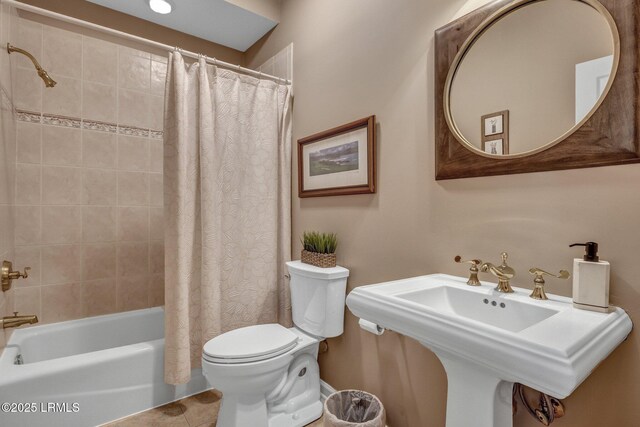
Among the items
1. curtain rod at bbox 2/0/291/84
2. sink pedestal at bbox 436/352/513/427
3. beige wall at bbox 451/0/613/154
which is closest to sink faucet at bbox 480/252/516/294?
sink pedestal at bbox 436/352/513/427

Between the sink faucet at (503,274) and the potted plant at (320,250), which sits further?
the potted plant at (320,250)

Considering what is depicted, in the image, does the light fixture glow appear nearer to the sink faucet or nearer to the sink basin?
the sink basin

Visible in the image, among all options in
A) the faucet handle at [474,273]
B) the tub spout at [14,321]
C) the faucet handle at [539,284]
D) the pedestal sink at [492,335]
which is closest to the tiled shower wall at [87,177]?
the tub spout at [14,321]

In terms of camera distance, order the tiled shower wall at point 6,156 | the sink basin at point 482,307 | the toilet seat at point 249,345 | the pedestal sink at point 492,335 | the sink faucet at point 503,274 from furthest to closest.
Answer: the tiled shower wall at point 6,156
the toilet seat at point 249,345
the sink faucet at point 503,274
the sink basin at point 482,307
the pedestal sink at point 492,335

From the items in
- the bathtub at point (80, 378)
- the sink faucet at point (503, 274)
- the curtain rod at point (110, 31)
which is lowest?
the bathtub at point (80, 378)

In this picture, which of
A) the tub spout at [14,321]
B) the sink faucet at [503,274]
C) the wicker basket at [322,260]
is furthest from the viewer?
the wicker basket at [322,260]

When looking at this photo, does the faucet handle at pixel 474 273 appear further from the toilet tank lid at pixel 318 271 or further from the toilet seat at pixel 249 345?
the toilet seat at pixel 249 345

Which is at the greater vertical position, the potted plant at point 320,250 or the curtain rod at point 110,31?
the curtain rod at point 110,31

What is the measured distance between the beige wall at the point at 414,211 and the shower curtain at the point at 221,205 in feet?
0.70

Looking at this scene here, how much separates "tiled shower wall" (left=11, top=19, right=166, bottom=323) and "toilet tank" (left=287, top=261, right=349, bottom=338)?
134 centimetres

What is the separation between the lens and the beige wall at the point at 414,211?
897mm

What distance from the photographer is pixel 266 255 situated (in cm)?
199

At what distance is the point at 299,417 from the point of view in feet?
5.41

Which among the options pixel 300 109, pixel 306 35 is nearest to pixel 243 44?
pixel 306 35
